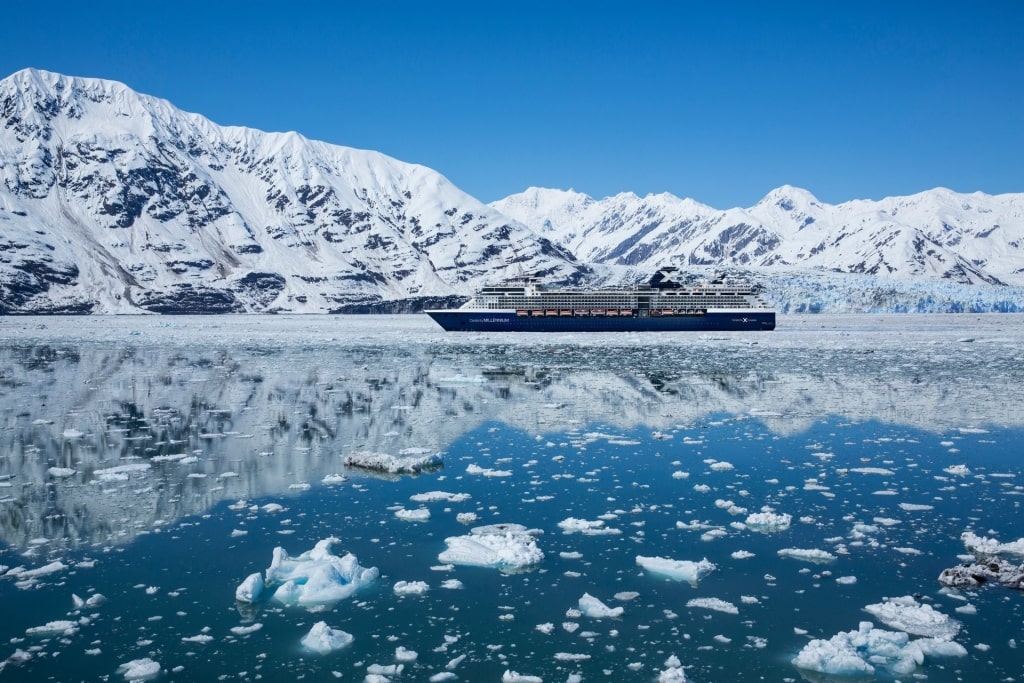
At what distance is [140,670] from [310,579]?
229cm

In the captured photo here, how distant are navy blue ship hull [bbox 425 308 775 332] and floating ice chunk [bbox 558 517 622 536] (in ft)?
265

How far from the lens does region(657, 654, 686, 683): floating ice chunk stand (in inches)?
266

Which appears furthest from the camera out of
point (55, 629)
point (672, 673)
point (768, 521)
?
point (768, 521)

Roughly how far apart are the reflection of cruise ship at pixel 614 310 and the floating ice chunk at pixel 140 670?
279ft

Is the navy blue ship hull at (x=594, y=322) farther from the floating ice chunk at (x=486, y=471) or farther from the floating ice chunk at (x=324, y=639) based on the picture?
the floating ice chunk at (x=324, y=639)

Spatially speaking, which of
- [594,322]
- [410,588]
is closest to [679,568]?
[410,588]

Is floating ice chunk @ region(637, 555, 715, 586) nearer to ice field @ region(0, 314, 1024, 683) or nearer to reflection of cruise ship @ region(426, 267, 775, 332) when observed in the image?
ice field @ region(0, 314, 1024, 683)

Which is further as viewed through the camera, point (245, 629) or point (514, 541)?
point (514, 541)

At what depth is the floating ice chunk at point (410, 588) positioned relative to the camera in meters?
8.89

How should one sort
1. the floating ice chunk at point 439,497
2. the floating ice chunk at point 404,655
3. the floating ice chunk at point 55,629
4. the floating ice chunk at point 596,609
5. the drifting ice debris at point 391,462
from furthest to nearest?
the drifting ice debris at point 391,462 < the floating ice chunk at point 439,497 < the floating ice chunk at point 596,609 < the floating ice chunk at point 55,629 < the floating ice chunk at point 404,655

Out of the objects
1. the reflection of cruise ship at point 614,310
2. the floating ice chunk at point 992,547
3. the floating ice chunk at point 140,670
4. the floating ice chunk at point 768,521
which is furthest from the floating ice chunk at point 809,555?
the reflection of cruise ship at point 614,310

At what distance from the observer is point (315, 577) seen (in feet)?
29.6

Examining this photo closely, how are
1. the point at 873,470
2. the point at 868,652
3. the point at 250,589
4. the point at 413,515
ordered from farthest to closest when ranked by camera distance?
the point at 873,470 → the point at 413,515 → the point at 250,589 → the point at 868,652

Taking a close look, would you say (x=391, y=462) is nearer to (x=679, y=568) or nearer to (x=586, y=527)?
(x=586, y=527)
